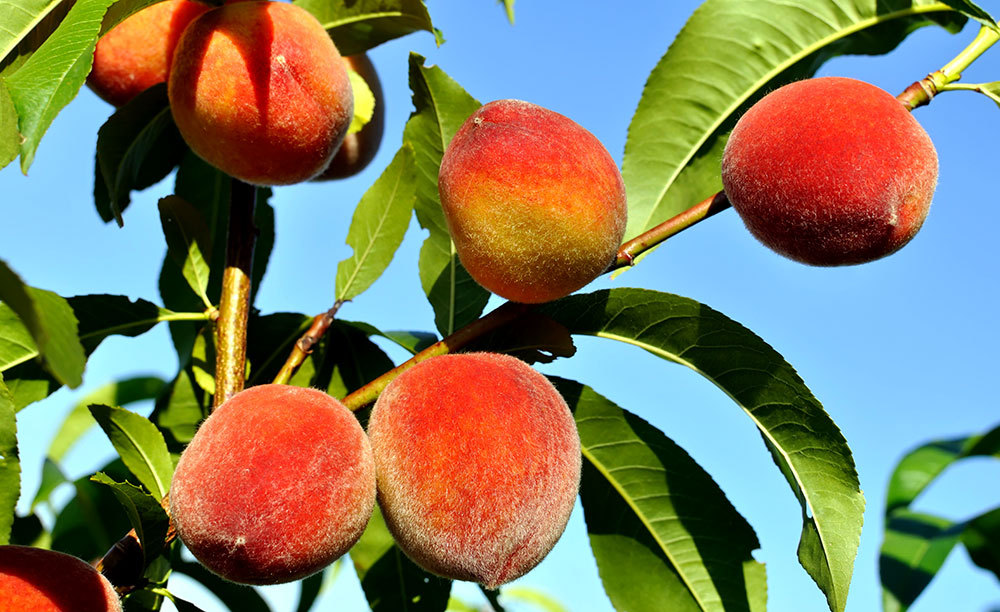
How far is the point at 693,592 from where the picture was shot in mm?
1690

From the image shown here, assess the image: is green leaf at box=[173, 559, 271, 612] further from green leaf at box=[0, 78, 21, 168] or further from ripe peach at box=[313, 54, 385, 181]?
green leaf at box=[0, 78, 21, 168]

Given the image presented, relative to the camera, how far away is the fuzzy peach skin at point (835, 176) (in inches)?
53.6

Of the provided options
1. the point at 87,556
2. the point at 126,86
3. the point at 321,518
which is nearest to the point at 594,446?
the point at 321,518

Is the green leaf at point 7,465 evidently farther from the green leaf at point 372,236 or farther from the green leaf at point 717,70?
the green leaf at point 717,70

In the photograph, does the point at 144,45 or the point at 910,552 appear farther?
the point at 910,552

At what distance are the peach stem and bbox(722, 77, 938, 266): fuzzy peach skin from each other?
2.85 feet

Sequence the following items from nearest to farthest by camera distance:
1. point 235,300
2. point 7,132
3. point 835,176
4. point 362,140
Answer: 1. point 7,132
2. point 835,176
3. point 235,300
4. point 362,140

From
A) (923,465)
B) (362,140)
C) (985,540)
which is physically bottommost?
(985,540)

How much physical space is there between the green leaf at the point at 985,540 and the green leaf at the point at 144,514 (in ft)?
6.02

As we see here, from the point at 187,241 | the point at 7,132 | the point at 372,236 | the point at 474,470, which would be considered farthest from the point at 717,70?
the point at 7,132

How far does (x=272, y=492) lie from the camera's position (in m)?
1.23

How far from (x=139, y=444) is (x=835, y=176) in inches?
46.4

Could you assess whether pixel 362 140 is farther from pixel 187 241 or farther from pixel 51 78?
pixel 51 78

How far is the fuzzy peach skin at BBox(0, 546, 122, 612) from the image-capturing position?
1.20m
